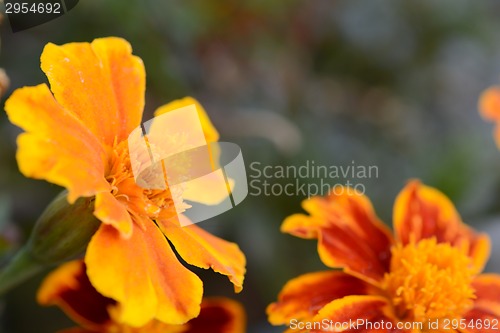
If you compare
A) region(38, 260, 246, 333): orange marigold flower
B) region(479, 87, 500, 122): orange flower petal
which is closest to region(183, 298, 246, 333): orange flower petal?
region(38, 260, 246, 333): orange marigold flower

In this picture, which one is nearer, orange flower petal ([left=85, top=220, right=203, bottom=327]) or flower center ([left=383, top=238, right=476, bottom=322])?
orange flower petal ([left=85, top=220, right=203, bottom=327])

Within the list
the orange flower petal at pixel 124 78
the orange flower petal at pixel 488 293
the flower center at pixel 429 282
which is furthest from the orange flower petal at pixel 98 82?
the orange flower petal at pixel 488 293

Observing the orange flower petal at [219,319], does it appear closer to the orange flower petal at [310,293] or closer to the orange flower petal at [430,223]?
the orange flower petal at [310,293]

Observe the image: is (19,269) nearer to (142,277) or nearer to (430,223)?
(142,277)

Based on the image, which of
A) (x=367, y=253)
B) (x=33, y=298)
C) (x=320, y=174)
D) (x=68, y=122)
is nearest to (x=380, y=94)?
(x=320, y=174)

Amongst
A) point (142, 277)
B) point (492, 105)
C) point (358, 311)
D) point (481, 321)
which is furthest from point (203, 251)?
point (492, 105)

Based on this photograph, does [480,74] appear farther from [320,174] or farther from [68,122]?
[68,122]

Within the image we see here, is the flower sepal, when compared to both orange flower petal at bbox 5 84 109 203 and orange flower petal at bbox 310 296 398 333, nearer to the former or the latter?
orange flower petal at bbox 5 84 109 203
